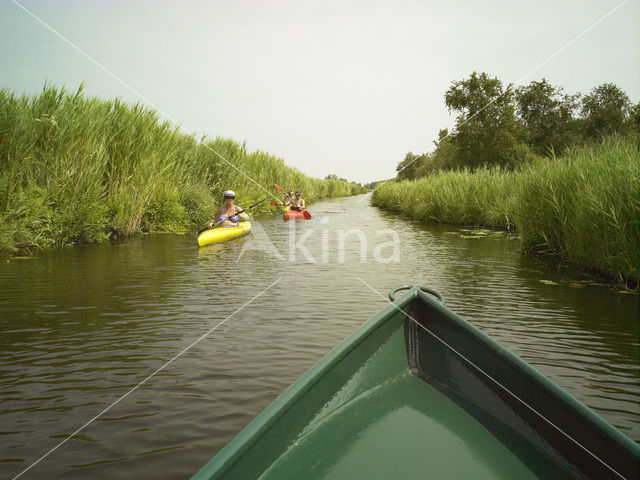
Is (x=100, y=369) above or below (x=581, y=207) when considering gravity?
below

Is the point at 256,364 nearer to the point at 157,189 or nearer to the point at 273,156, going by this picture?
the point at 157,189

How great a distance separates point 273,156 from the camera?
32.4m

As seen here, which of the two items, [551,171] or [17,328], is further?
→ [551,171]

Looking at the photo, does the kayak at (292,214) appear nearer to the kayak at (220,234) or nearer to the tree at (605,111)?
the kayak at (220,234)

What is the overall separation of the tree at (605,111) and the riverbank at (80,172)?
41.8 m

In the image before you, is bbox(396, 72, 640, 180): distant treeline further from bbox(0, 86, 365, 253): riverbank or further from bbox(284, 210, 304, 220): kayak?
bbox(0, 86, 365, 253): riverbank

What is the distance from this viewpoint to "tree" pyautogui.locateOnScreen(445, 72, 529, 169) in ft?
115

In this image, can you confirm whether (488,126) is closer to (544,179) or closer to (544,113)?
(544,113)

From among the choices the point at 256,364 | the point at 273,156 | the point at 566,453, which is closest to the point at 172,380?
the point at 256,364

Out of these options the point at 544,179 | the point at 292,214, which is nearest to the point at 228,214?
the point at 292,214

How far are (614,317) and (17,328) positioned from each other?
7189 millimetres

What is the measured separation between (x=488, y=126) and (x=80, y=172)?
105ft

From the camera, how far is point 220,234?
40.6 feet

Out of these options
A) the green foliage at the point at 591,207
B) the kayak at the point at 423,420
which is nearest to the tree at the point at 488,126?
the green foliage at the point at 591,207
